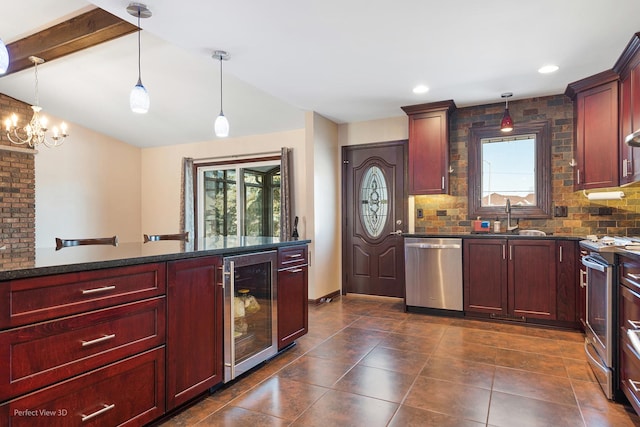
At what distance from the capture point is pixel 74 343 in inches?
59.6

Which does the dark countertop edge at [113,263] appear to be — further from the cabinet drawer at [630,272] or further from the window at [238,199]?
the window at [238,199]

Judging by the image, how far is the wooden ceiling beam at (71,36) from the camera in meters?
3.24

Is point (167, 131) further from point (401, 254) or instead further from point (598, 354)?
point (598, 354)

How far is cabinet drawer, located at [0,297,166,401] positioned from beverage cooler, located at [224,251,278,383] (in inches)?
18.9

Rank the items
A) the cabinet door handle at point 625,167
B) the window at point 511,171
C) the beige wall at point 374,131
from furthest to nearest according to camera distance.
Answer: the beige wall at point 374,131, the window at point 511,171, the cabinet door handle at point 625,167

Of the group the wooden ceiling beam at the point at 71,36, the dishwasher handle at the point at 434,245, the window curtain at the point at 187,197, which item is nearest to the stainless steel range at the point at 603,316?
the dishwasher handle at the point at 434,245

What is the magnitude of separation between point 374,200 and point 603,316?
3.01 m

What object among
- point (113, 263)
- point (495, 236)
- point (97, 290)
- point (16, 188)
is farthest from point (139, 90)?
point (16, 188)

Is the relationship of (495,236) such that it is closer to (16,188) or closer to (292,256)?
(292,256)

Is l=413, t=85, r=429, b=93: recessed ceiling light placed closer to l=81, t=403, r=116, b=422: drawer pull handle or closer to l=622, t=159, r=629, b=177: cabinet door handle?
l=622, t=159, r=629, b=177: cabinet door handle

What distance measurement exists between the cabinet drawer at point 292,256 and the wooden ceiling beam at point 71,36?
2.43m

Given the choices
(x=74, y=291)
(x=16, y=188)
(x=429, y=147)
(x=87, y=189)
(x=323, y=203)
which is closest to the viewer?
(x=74, y=291)

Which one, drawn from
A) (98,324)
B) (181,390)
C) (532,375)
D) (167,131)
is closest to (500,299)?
(532,375)

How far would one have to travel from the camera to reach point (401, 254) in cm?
479
